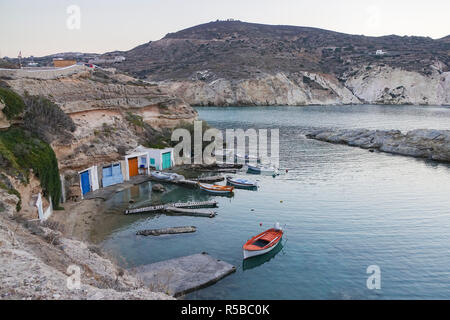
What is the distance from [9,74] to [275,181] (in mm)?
30280

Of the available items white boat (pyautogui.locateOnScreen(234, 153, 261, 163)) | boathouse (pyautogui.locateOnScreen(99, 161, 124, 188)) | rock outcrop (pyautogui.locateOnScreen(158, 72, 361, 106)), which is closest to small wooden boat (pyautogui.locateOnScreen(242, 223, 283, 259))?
boathouse (pyautogui.locateOnScreen(99, 161, 124, 188))

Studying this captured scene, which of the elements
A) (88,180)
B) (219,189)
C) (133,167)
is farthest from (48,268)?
(133,167)

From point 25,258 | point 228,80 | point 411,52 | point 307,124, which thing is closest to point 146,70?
point 228,80

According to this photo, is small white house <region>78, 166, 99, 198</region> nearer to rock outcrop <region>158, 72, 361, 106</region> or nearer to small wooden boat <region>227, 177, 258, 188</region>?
small wooden boat <region>227, 177, 258, 188</region>

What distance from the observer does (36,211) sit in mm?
21641

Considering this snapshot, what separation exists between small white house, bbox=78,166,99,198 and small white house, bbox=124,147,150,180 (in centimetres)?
466

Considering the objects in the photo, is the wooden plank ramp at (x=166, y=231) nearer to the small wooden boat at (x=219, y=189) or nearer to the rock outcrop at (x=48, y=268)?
the rock outcrop at (x=48, y=268)

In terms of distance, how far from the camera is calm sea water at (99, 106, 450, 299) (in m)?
18.6

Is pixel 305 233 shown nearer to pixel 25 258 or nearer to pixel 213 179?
pixel 213 179

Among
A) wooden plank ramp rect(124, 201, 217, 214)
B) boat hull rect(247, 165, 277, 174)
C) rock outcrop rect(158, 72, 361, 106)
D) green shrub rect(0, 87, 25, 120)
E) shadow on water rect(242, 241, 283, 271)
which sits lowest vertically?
shadow on water rect(242, 241, 283, 271)

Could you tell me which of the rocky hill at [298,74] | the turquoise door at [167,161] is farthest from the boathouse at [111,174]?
the rocky hill at [298,74]

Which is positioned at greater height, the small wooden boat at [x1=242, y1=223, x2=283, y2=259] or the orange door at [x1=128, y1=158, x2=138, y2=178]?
the orange door at [x1=128, y1=158, x2=138, y2=178]

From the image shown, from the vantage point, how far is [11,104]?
27016mm

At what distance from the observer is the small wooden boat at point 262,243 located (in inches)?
827
